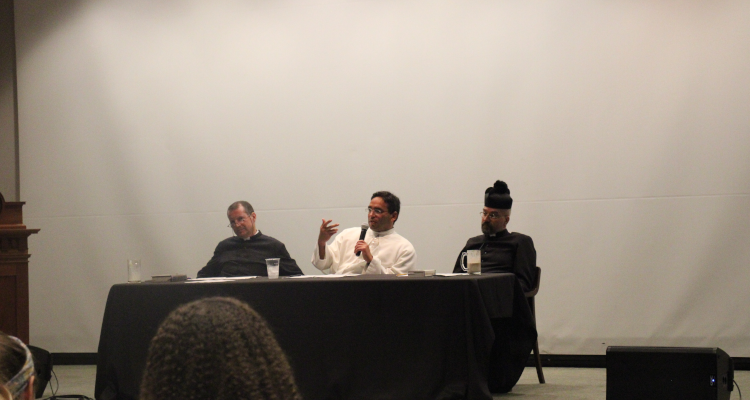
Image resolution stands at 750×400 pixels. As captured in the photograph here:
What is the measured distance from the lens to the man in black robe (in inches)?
134

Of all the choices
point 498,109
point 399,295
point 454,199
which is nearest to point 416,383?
point 399,295

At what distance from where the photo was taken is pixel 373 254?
4027 millimetres

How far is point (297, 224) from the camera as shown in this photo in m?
4.97

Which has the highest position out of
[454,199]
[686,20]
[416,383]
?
[686,20]

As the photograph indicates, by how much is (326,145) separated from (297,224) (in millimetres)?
565

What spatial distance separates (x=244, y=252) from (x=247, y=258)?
56 millimetres

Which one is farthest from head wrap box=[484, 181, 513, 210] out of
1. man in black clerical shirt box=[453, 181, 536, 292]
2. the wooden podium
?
the wooden podium

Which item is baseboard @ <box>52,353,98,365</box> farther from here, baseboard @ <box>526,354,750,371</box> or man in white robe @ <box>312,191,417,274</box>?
baseboard @ <box>526,354,750,371</box>

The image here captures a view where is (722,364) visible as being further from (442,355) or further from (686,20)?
(686,20)

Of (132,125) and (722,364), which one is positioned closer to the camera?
(722,364)

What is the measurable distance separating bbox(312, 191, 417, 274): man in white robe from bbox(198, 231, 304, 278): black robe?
10.3 inches

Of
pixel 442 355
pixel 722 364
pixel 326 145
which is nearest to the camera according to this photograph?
pixel 722 364

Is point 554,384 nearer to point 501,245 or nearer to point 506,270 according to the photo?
point 506,270

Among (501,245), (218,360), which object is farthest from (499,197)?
(218,360)
